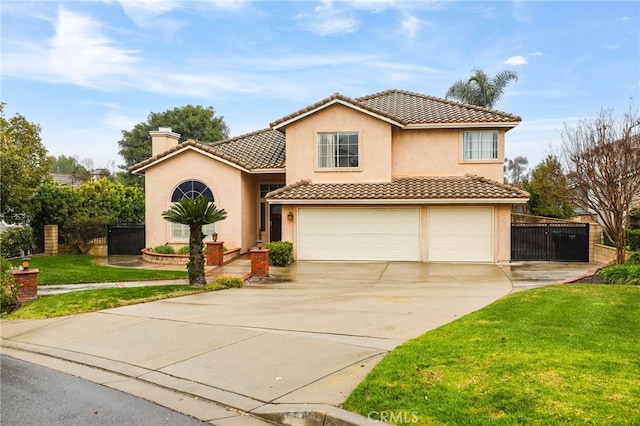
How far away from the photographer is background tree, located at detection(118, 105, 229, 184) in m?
58.3

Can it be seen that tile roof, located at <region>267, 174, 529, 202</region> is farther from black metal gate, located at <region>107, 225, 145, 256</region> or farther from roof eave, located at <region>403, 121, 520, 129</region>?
black metal gate, located at <region>107, 225, 145, 256</region>

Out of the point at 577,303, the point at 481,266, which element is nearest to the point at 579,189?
the point at 481,266

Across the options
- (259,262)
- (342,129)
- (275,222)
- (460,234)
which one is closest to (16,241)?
(275,222)

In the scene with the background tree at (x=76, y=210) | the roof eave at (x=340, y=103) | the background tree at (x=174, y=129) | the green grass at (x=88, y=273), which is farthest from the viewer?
the background tree at (x=174, y=129)

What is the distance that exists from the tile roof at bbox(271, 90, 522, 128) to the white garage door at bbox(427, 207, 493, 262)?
398 cm

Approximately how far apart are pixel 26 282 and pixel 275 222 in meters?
12.4

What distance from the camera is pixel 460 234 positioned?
2022 cm

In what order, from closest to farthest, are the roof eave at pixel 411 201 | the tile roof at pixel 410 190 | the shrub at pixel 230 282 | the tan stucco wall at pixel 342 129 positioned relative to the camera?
1. the shrub at pixel 230 282
2. the roof eave at pixel 411 201
3. the tile roof at pixel 410 190
4. the tan stucco wall at pixel 342 129

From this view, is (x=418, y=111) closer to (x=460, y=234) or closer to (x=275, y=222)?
(x=460, y=234)

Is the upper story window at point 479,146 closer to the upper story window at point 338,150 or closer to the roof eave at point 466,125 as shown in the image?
the roof eave at point 466,125

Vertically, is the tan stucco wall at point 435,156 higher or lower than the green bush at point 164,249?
higher

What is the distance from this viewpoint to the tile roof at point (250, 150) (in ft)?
72.7

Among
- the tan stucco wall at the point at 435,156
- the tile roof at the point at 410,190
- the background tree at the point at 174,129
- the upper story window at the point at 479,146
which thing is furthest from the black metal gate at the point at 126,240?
the background tree at the point at 174,129

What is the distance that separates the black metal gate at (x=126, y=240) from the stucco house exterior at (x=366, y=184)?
6.01 ft
